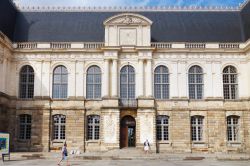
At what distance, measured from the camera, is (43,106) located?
1398 inches

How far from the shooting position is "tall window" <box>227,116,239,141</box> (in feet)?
116

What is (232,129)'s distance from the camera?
116 ft

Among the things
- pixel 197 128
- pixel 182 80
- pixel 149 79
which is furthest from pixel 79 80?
pixel 197 128

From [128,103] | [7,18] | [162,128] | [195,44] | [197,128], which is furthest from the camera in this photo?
[7,18]

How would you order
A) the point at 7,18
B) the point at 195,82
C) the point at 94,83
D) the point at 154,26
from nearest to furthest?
the point at 195,82 → the point at 94,83 → the point at 7,18 → the point at 154,26

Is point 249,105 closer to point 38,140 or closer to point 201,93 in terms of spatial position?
point 201,93

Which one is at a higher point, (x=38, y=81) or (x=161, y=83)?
(x=38, y=81)

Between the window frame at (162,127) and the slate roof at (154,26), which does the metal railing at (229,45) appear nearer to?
the slate roof at (154,26)

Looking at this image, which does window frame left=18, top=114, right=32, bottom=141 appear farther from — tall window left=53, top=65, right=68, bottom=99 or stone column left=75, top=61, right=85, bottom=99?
stone column left=75, top=61, right=85, bottom=99

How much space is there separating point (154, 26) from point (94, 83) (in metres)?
8.73

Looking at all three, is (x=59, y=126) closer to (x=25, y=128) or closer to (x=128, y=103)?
(x=25, y=128)

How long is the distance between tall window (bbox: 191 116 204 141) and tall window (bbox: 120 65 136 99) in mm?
6126

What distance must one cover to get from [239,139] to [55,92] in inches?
699

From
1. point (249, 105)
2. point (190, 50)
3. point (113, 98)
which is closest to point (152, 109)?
point (113, 98)
